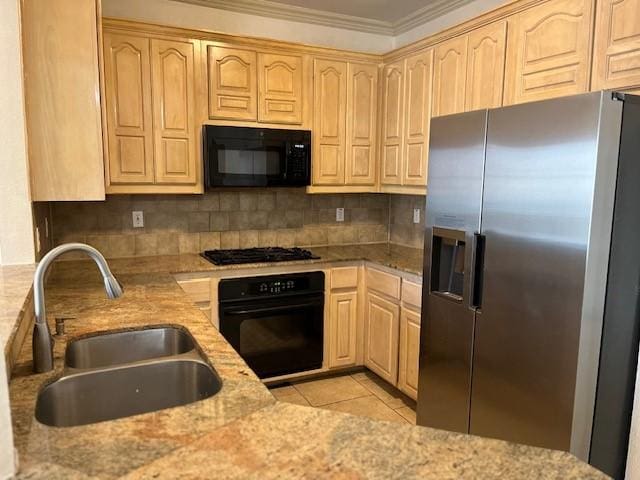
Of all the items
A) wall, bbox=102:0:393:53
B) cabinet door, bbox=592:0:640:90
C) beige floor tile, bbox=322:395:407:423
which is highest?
wall, bbox=102:0:393:53

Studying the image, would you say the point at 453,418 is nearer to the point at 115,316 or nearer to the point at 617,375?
the point at 617,375

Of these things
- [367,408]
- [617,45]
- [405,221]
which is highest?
[617,45]

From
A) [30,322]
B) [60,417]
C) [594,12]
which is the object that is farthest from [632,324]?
[30,322]

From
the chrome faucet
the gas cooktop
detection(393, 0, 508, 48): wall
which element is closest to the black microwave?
the gas cooktop

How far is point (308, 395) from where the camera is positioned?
3102mm

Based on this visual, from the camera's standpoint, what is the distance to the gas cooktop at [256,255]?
2.99 meters

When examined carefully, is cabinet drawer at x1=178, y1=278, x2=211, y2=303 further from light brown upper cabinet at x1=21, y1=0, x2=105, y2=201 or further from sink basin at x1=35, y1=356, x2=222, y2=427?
sink basin at x1=35, y1=356, x2=222, y2=427

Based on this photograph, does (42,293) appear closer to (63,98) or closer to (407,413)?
(63,98)

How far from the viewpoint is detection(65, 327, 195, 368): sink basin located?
157 cm

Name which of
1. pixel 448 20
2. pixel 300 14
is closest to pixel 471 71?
pixel 448 20

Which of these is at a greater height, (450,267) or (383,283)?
(450,267)

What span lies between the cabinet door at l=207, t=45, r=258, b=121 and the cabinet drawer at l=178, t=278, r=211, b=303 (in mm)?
1075

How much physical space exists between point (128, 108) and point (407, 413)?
8.40ft

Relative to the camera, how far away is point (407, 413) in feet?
9.45
